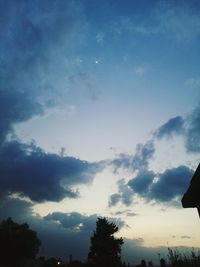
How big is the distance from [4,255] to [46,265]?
13.1 m

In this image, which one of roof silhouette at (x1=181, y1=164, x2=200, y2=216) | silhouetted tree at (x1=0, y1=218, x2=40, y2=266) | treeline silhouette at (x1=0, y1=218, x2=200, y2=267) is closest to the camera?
roof silhouette at (x1=181, y1=164, x2=200, y2=216)

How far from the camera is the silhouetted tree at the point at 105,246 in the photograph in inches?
1620

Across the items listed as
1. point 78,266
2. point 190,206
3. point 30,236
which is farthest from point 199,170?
point 30,236

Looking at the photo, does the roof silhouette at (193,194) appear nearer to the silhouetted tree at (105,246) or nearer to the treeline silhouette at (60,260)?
the treeline silhouette at (60,260)

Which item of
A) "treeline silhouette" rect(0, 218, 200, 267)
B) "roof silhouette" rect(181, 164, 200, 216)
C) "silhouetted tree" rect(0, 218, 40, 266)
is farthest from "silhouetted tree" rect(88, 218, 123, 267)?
"roof silhouette" rect(181, 164, 200, 216)

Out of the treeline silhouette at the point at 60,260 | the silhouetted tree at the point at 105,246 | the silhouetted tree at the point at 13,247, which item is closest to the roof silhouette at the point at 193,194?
the treeline silhouette at the point at 60,260

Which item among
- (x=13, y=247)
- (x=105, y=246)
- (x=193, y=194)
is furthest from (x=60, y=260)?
(x=193, y=194)

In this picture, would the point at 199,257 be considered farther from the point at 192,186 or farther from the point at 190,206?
the point at 192,186

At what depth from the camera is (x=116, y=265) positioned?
41.1 meters

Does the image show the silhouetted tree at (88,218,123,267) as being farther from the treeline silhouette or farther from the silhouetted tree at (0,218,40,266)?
the silhouetted tree at (0,218,40,266)

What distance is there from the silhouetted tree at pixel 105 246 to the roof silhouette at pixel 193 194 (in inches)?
1538

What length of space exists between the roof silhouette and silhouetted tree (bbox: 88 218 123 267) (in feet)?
128

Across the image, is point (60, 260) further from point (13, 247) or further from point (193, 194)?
point (193, 194)

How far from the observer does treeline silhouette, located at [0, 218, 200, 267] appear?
119 feet
